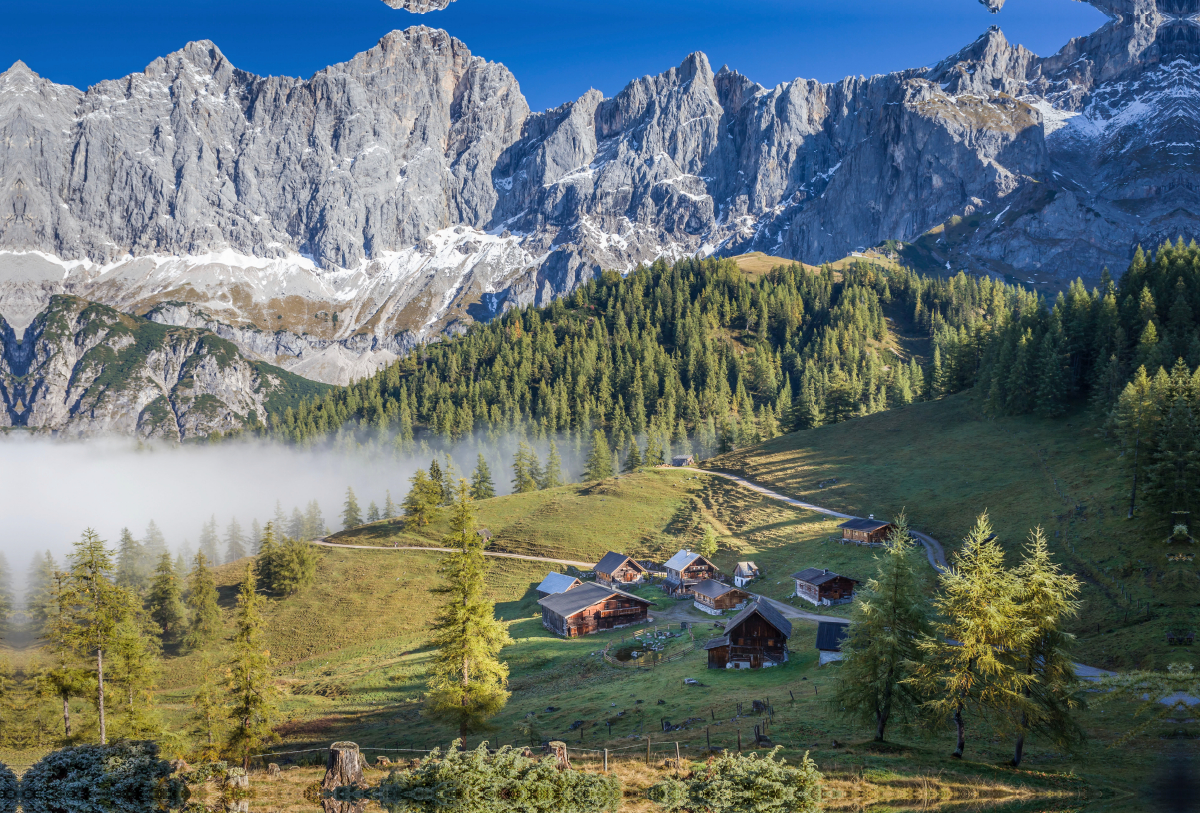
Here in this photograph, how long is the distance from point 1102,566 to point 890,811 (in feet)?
164

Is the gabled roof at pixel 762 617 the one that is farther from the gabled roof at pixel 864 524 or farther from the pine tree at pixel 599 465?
the pine tree at pixel 599 465

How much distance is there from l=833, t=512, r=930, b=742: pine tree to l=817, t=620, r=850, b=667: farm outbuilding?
19781mm

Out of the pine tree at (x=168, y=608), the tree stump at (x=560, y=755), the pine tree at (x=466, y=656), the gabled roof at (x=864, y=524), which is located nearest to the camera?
the tree stump at (x=560, y=755)

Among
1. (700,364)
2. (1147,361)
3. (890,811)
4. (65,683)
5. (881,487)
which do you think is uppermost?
(700,364)

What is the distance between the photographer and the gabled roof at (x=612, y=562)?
285 feet

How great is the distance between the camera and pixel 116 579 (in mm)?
102438

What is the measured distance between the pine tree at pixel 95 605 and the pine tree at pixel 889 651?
3849 centimetres

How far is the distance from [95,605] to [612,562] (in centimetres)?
5989

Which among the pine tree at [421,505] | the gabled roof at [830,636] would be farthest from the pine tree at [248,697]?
the pine tree at [421,505]

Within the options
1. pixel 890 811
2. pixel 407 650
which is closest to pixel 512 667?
pixel 407 650

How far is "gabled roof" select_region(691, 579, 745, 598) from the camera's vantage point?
74125 mm

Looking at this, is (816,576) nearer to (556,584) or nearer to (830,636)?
(830,636)

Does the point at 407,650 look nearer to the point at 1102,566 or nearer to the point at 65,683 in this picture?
the point at 65,683

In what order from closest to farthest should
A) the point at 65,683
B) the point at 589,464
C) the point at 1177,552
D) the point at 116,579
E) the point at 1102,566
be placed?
the point at 65,683
the point at 1177,552
the point at 1102,566
the point at 116,579
the point at 589,464
